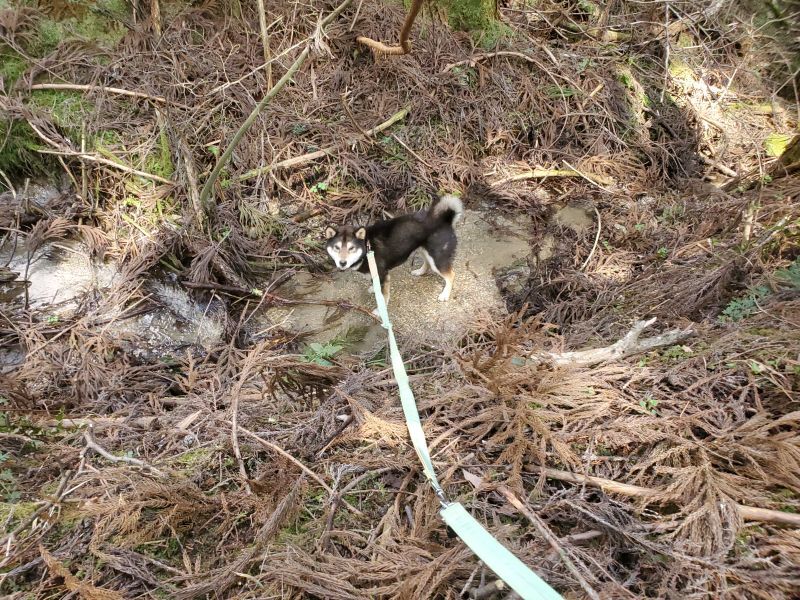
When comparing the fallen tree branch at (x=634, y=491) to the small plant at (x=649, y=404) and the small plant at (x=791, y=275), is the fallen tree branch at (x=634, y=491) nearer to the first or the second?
the small plant at (x=649, y=404)

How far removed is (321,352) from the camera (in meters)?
3.92

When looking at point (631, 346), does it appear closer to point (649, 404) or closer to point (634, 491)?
point (649, 404)

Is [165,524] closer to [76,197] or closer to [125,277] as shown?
[125,277]

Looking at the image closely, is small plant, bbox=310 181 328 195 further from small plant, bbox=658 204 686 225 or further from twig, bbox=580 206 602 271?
small plant, bbox=658 204 686 225

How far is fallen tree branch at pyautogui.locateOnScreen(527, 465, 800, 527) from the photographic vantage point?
155cm

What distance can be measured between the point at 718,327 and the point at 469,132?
13.8ft

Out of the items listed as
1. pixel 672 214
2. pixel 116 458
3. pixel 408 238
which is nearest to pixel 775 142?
pixel 672 214

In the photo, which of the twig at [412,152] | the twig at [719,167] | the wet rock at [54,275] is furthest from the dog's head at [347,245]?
the twig at [719,167]

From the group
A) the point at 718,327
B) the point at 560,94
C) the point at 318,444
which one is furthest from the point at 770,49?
the point at 318,444

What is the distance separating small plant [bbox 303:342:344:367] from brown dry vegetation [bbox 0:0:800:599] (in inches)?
11.1

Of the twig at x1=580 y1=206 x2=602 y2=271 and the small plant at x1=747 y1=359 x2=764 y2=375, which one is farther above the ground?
the small plant at x1=747 y1=359 x2=764 y2=375

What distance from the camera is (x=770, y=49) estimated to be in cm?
651

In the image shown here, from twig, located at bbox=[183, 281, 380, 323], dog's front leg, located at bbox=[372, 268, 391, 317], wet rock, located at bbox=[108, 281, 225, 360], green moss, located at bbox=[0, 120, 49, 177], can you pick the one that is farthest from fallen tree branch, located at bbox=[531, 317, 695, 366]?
green moss, located at bbox=[0, 120, 49, 177]

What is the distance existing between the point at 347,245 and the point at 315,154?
1.79 metres
